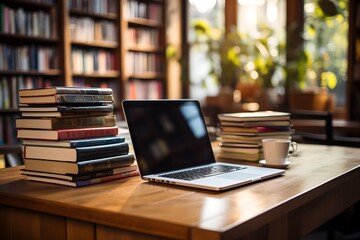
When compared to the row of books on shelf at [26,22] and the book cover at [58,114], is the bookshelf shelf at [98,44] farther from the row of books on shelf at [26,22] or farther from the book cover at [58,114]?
the book cover at [58,114]

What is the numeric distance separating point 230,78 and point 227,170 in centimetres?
386

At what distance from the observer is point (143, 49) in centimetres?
547

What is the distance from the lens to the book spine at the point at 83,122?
47.3 inches

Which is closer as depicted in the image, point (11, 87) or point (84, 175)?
point (84, 175)

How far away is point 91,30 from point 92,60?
307 millimetres

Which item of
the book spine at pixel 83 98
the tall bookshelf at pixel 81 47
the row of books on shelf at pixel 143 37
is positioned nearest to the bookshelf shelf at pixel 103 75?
the tall bookshelf at pixel 81 47

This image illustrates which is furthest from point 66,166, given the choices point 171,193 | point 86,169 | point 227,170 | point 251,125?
point 251,125

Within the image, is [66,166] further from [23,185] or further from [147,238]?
[147,238]

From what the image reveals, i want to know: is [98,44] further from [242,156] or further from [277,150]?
[277,150]

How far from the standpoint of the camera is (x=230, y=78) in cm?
516

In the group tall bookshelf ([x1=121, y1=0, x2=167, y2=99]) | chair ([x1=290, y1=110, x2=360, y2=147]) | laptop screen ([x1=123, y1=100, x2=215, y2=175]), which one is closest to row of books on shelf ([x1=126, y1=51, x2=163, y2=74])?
tall bookshelf ([x1=121, y1=0, x2=167, y2=99])

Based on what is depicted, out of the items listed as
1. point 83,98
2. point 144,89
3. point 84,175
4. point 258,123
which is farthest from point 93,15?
point 84,175

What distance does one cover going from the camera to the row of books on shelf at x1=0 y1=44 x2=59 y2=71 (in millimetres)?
4156

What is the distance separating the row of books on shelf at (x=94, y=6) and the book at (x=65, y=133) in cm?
357
